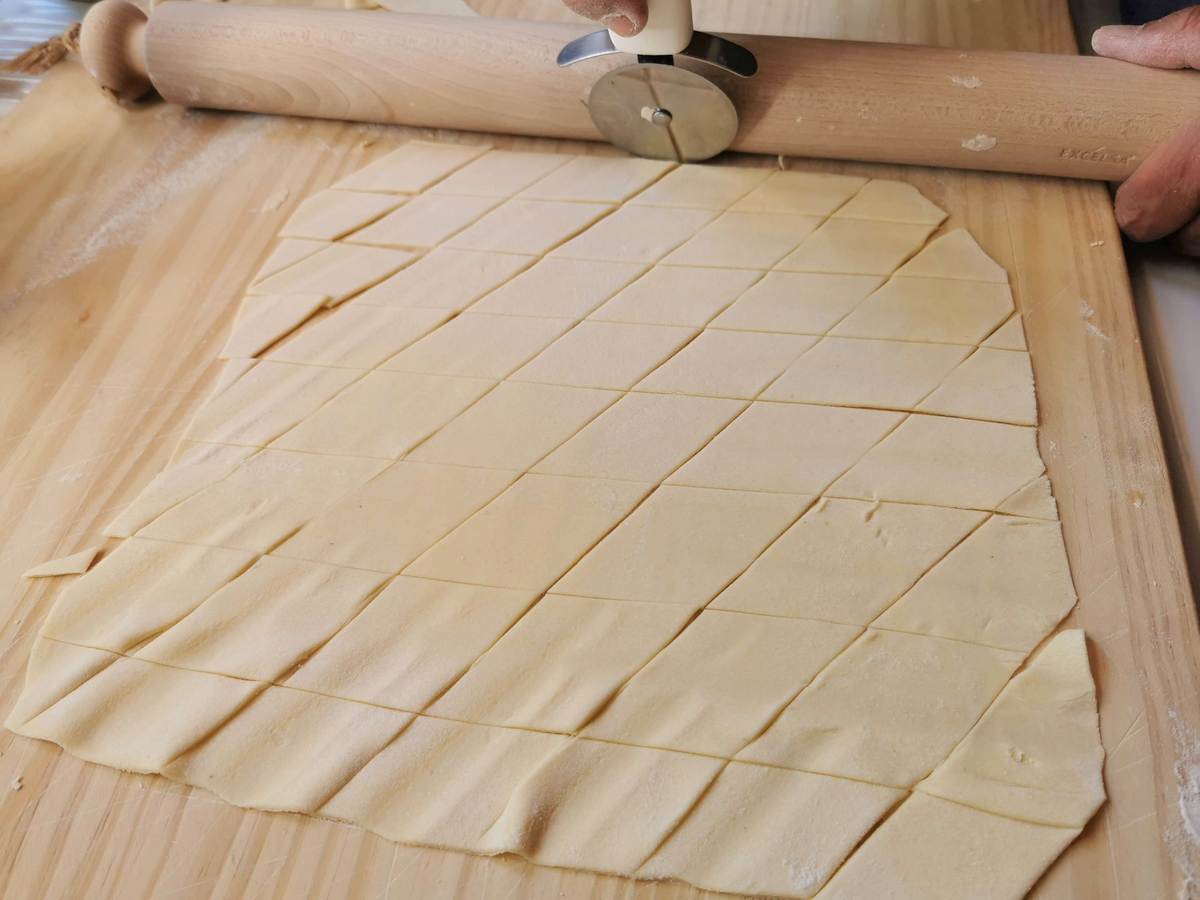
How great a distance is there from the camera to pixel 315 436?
1.66 m

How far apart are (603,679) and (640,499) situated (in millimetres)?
307

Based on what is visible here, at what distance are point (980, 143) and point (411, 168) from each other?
1163mm

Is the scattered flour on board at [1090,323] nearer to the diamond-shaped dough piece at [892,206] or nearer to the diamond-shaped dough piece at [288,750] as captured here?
the diamond-shaped dough piece at [892,206]

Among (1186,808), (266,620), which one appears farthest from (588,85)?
(1186,808)

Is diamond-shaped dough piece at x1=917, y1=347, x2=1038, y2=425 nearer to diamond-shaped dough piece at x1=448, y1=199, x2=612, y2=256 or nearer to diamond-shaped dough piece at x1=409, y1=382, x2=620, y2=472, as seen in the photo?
diamond-shaped dough piece at x1=409, y1=382, x2=620, y2=472

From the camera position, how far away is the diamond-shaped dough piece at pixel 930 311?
1691 millimetres

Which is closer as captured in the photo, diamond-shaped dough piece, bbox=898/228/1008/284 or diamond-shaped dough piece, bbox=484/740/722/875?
diamond-shaped dough piece, bbox=484/740/722/875

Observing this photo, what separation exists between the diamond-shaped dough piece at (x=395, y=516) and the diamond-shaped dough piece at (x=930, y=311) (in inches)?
27.6

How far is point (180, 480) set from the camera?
162cm

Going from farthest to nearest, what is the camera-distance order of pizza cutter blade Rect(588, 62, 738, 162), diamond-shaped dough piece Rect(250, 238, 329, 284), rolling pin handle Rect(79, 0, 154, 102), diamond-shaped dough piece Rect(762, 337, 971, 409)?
rolling pin handle Rect(79, 0, 154, 102) → diamond-shaped dough piece Rect(250, 238, 329, 284) → pizza cutter blade Rect(588, 62, 738, 162) → diamond-shaped dough piece Rect(762, 337, 971, 409)

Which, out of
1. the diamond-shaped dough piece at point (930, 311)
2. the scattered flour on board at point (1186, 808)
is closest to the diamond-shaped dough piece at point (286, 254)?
the diamond-shaped dough piece at point (930, 311)

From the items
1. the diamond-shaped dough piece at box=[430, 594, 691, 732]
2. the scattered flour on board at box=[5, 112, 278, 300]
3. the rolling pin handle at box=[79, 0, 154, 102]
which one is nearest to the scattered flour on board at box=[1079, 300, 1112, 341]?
the diamond-shaped dough piece at box=[430, 594, 691, 732]

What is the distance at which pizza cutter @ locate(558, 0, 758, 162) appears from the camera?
173 cm

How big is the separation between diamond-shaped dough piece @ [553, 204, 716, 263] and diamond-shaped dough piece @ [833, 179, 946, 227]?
282 millimetres
